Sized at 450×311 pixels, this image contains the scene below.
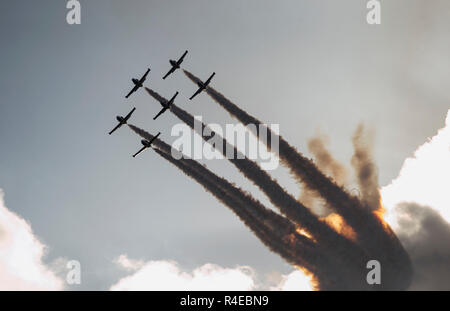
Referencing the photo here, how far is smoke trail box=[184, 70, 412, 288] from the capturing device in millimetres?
73938

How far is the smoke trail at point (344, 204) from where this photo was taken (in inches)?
2911

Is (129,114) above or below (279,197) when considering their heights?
above

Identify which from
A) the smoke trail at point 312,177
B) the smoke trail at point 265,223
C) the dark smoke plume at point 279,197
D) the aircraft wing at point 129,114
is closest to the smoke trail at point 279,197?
the dark smoke plume at point 279,197

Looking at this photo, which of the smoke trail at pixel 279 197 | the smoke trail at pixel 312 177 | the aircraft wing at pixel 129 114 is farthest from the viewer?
the aircraft wing at pixel 129 114

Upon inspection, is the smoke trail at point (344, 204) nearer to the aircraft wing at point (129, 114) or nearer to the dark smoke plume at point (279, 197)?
the dark smoke plume at point (279, 197)

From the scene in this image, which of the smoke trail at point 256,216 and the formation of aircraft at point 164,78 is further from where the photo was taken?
the formation of aircraft at point 164,78

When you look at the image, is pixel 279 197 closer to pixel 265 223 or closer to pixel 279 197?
pixel 279 197

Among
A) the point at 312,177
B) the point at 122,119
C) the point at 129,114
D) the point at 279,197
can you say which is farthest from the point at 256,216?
the point at 122,119

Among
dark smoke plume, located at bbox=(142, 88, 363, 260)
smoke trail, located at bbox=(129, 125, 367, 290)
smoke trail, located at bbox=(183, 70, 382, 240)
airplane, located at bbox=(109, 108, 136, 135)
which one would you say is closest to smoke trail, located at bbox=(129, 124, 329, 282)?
smoke trail, located at bbox=(129, 125, 367, 290)

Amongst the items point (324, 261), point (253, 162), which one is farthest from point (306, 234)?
point (253, 162)

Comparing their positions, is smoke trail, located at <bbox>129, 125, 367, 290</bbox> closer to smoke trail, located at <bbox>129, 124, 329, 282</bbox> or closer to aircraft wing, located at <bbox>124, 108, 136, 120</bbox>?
smoke trail, located at <bbox>129, 124, 329, 282</bbox>

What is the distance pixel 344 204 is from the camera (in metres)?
76.1
